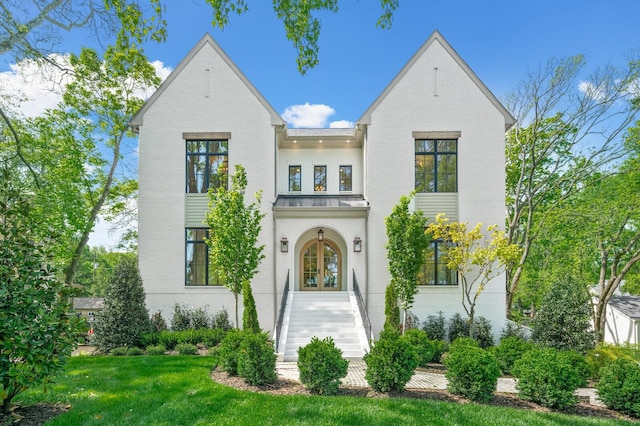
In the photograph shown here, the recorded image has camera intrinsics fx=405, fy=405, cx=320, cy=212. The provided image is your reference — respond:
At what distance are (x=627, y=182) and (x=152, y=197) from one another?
19902 mm

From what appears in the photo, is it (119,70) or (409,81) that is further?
(119,70)

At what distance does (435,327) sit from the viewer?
1416 cm

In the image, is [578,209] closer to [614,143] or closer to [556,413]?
[614,143]

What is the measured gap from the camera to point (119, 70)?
62.2 ft

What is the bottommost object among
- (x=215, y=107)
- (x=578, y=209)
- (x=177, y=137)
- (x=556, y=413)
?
(x=556, y=413)

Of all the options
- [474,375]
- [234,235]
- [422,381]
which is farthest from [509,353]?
[234,235]

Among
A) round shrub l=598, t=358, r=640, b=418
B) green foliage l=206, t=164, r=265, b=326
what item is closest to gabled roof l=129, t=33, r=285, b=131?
green foliage l=206, t=164, r=265, b=326

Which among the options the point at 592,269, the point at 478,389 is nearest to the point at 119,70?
the point at 478,389

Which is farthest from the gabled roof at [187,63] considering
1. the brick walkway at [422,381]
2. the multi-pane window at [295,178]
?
the brick walkway at [422,381]

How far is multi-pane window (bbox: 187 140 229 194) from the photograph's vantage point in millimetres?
15281

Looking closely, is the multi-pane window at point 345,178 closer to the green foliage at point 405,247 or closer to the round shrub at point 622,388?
the green foliage at point 405,247

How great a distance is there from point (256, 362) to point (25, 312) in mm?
3928

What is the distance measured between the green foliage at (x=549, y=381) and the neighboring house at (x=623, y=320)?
793 inches

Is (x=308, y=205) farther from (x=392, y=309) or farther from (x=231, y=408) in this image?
(x=231, y=408)
